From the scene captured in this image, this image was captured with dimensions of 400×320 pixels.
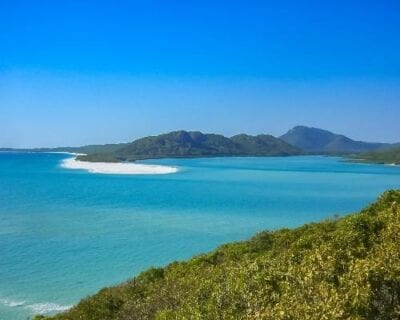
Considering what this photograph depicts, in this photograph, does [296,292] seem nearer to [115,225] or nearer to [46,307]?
[46,307]

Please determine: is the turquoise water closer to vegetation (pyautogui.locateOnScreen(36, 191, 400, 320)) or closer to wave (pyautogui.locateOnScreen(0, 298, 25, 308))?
wave (pyautogui.locateOnScreen(0, 298, 25, 308))

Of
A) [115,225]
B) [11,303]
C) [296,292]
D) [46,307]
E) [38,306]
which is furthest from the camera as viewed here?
[115,225]

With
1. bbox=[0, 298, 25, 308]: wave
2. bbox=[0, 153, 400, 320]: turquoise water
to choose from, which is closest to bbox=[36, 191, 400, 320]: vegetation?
bbox=[0, 298, 25, 308]: wave

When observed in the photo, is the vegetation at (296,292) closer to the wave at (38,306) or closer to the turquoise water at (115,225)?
the wave at (38,306)

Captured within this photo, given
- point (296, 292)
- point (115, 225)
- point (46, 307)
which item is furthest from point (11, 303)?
point (115, 225)

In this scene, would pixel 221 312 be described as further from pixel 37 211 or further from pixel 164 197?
pixel 164 197

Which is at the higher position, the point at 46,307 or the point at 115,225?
the point at 115,225

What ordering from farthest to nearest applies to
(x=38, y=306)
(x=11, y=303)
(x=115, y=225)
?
(x=115, y=225) → (x=11, y=303) → (x=38, y=306)

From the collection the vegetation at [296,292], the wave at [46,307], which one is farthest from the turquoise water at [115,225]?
the vegetation at [296,292]
